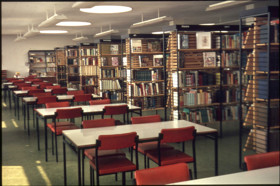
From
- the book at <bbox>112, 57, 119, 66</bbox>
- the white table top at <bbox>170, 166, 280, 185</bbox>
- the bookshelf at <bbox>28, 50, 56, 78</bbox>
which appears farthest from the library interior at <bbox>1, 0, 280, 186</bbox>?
the bookshelf at <bbox>28, 50, 56, 78</bbox>

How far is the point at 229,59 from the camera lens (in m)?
6.71

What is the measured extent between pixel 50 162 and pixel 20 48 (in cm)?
1588

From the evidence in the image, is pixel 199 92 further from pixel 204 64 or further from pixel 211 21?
pixel 211 21

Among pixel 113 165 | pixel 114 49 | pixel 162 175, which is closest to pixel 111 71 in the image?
pixel 114 49

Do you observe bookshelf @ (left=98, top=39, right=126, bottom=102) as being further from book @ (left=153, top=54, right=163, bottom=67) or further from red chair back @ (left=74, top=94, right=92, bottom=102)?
red chair back @ (left=74, top=94, right=92, bottom=102)

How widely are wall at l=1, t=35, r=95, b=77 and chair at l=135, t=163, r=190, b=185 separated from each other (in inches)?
723

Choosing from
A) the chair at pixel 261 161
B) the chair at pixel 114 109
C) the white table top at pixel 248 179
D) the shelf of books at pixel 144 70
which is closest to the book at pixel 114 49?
the shelf of books at pixel 144 70

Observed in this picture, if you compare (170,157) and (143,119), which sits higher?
(143,119)

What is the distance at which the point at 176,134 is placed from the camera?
3.56m

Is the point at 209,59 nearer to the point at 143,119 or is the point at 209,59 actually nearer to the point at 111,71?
the point at 143,119

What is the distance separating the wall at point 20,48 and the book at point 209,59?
15.2m

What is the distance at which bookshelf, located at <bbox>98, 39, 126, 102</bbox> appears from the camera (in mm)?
9875

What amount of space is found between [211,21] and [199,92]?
891 cm

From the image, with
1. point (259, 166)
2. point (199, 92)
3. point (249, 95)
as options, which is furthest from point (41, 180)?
point (199, 92)
